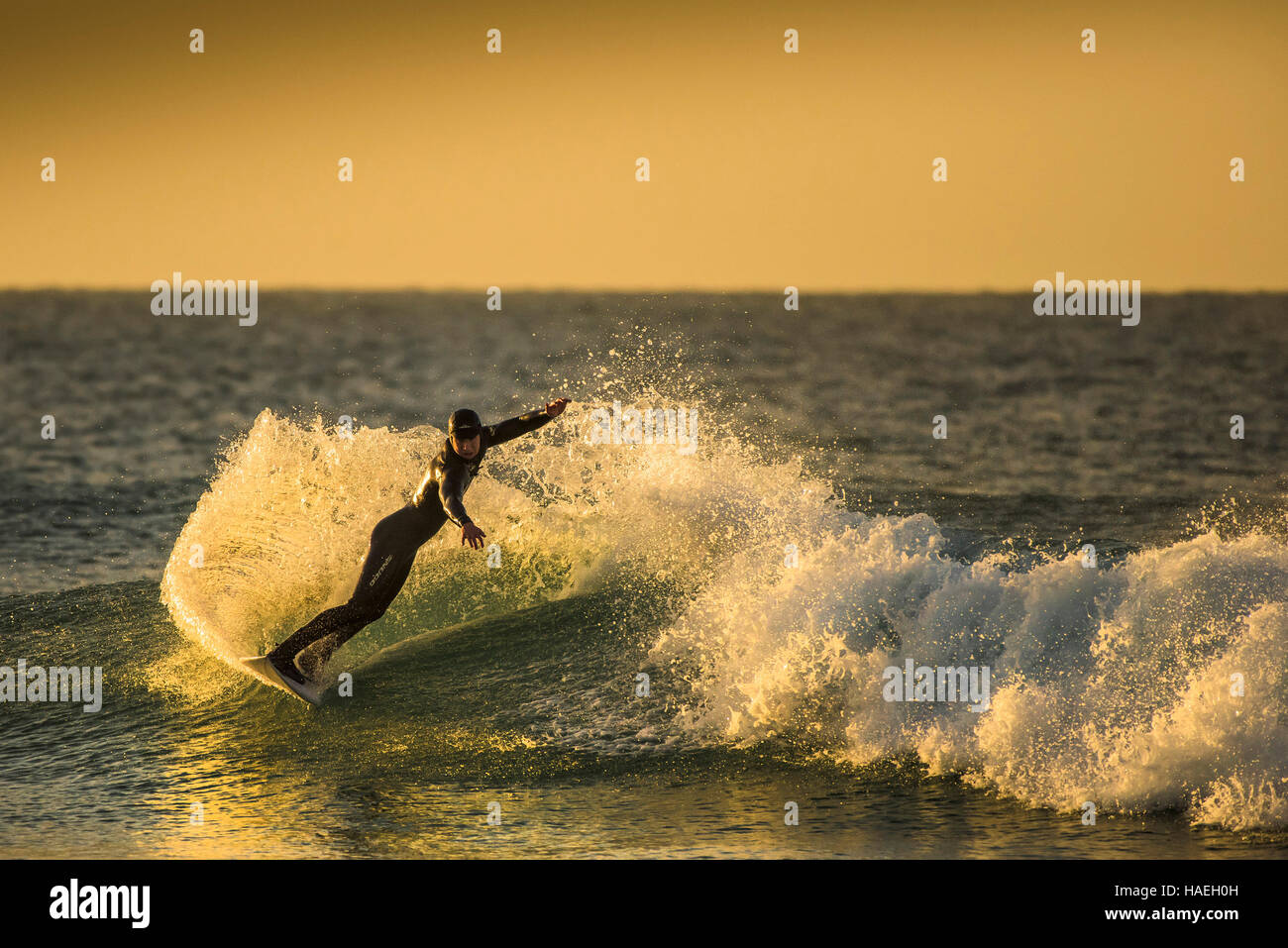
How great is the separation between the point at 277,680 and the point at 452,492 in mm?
2065

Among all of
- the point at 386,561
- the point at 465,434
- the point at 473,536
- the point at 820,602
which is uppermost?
the point at 465,434

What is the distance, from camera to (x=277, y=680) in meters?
10.1

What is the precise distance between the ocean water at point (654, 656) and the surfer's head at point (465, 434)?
6.80ft

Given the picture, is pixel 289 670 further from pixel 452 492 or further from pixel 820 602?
pixel 820 602

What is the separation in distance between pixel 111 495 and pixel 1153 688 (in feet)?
51.4

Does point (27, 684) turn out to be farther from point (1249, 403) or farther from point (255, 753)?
point (1249, 403)

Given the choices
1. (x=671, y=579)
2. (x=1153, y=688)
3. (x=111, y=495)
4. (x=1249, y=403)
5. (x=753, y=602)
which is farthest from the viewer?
(x=1249, y=403)

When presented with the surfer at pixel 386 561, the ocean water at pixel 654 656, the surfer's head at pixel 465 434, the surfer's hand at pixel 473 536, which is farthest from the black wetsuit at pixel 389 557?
the surfer's hand at pixel 473 536

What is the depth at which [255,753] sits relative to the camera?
958cm

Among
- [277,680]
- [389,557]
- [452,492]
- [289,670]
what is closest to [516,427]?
[452,492]

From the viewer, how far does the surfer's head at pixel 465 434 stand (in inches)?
380

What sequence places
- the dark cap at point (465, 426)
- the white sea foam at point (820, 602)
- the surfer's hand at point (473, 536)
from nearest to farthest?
1. the white sea foam at point (820, 602)
2. the surfer's hand at point (473, 536)
3. the dark cap at point (465, 426)

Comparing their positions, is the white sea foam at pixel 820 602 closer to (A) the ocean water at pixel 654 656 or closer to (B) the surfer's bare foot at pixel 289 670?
(A) the ocean water at pixel 654 656
